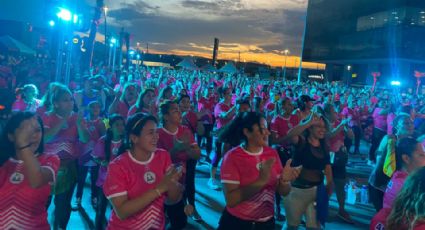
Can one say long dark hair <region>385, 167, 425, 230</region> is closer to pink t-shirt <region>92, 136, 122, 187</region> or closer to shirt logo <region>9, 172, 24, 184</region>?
shirt logo <region>9, 172, 24, 184</region>

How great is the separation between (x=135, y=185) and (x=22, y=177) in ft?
2.41

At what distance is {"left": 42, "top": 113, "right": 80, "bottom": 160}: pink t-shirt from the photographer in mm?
4672

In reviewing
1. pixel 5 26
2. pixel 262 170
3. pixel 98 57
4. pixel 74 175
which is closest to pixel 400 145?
pixel 262 170

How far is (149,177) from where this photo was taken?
111 inches

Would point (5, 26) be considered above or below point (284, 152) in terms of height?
above

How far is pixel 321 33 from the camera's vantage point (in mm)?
61844

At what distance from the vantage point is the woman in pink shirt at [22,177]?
2.59 meters

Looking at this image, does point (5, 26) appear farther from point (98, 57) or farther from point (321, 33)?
point (321, 33)

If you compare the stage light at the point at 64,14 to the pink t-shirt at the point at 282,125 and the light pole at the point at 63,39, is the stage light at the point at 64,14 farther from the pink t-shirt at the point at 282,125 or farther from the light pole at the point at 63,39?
the pink t-shirt at the point at 282,125

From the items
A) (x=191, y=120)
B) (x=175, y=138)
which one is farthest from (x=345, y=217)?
(x=175, y=138)

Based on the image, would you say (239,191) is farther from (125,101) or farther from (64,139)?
(125,101)

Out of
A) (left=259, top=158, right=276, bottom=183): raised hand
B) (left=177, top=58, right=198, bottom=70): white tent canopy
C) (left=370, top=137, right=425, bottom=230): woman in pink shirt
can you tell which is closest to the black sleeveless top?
(left=370, top=137, right=425, bottom=230): woman in pink shirt

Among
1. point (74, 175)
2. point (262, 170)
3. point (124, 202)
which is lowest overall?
point (74, 175)

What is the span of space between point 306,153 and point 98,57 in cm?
4648
